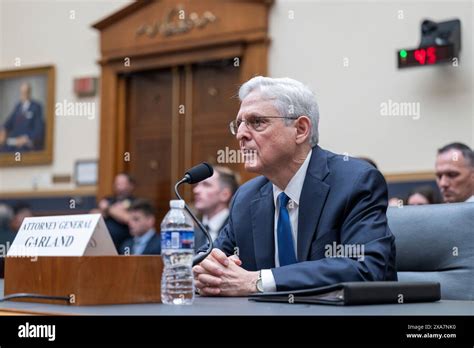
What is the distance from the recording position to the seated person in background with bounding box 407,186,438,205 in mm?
5750

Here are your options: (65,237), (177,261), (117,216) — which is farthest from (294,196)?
(117,216)

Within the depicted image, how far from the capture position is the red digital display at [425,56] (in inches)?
249

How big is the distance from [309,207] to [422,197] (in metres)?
3.26

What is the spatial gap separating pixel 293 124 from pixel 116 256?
3.68 ft

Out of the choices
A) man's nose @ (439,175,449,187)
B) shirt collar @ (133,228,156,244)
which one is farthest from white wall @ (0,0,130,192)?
man's nose @ (439,175,449,187)

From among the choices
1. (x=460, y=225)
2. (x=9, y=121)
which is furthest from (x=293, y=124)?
(x=9, y=121)

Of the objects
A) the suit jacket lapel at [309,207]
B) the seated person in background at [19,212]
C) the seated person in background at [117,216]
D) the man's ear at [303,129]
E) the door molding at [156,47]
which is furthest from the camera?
the seated person in background at [19,212]

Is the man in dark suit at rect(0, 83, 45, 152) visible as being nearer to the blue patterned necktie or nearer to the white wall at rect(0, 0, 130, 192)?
the white wall at rect(0, 0, 130, 192)

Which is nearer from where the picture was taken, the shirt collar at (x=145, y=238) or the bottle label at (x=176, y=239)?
the bottle label at (x=176, y=239)

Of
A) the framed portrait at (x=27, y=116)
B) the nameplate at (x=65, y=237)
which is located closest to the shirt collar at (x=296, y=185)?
the nameplate at (x=65, y=237)

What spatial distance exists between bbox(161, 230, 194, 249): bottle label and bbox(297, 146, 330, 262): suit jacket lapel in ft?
2.17

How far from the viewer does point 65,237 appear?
83.3 inches

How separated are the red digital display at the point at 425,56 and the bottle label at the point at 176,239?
15.5 feet
